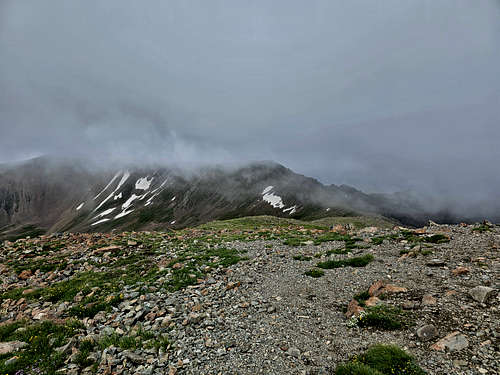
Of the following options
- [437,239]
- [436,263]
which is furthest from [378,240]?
[436,263]

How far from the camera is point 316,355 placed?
7.59 m

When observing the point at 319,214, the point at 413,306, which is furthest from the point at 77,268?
the point at 319,214

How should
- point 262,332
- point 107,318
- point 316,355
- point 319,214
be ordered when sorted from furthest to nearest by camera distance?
1. point 319,214
2. point 107,318
3. point 262,332
4. point 316,355

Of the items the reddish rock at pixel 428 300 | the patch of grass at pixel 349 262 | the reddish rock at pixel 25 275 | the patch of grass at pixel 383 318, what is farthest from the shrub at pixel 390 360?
the reddish rock at pixel 25 275

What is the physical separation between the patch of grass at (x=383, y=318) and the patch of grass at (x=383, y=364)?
4.55 feet

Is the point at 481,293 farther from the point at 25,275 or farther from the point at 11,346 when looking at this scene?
the point at 25,275

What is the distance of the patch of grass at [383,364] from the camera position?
6.36 m

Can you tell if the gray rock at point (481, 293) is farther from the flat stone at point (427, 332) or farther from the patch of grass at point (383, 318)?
the patch of grass at point (383, 318)

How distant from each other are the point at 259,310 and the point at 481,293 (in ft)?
29.1

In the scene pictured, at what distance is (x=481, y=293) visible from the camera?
8828 millimetres

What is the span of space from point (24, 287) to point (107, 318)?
9261mm

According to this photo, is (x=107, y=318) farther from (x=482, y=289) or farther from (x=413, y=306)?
(x=482, y=289)

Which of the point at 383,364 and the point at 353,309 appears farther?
the point at 353,309

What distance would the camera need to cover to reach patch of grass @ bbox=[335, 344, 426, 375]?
6357mm
